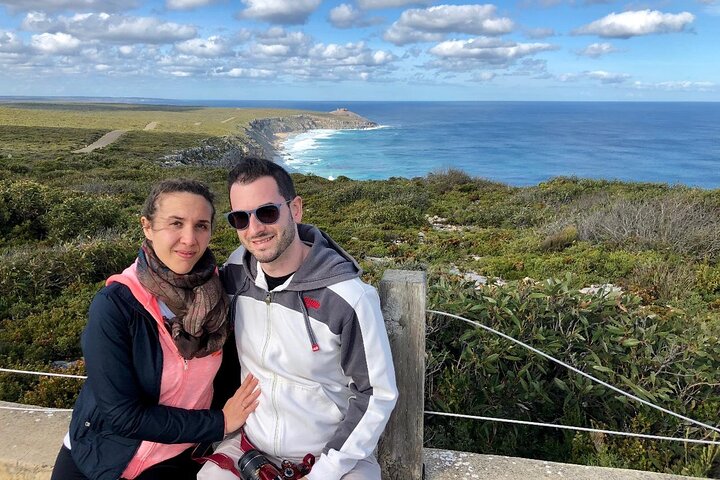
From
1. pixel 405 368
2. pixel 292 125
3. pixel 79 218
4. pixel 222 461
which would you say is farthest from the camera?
pixel 292 125

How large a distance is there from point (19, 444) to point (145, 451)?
1132 millimetres

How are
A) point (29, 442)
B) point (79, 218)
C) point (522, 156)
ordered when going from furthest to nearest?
1. point (522, 156)
2. point (79, 218)
3. point (29, 442)

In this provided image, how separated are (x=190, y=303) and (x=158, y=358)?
0.86 ft

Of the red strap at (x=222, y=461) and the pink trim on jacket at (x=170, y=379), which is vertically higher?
the pink trim on jacket at (x=170, y=379)

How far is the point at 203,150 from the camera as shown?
44.9m

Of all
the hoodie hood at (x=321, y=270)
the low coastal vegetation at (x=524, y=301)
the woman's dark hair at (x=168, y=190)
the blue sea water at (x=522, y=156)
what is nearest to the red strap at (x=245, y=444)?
the hoodie hood at (x=321, y=270)

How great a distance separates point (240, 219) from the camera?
219 centimetres

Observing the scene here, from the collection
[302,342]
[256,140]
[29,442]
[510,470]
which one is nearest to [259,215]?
[302,342]

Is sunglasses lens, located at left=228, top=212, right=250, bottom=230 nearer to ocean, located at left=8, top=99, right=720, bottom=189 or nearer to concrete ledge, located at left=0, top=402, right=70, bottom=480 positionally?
concrete ledge, located at left=0, top=402, right=70, bottom=480

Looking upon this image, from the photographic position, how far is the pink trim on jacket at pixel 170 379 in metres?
2.07

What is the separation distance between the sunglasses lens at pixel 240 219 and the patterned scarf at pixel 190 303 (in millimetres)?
253

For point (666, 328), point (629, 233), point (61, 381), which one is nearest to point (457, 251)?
point (629, 233)

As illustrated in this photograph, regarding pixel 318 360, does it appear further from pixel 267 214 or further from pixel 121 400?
pixel 121 400

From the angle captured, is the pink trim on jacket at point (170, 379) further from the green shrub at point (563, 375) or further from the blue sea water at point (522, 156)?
the blue sea water at point (522, 156)
